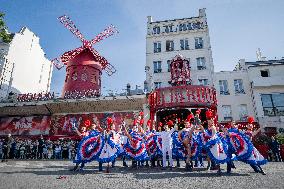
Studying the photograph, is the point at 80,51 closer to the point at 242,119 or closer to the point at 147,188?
the point at 242,119

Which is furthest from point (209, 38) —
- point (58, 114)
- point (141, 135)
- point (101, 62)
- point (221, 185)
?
point (221, 185)

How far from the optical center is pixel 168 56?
3119 cm

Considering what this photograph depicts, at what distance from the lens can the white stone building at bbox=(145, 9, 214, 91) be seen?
1165 inches

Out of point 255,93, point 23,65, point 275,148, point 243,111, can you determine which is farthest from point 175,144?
point 23,65

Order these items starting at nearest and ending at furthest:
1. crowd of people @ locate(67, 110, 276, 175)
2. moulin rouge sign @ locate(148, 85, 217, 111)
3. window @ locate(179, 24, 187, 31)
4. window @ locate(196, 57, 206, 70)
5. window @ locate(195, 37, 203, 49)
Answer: crowd of people @ locate(67, 110, 276, 175) → moulin rouge sign @ locate(148, 85, 217, 111) → window @ locate(196, 57, 206, 70) → window @ locate(195, 37, 203, 49) → window @ locate(179, 24, 187, 31)

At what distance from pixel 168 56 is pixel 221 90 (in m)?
7.78

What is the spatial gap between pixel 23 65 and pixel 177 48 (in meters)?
22.4

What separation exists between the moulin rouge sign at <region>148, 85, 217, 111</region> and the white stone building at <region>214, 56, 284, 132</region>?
698cm

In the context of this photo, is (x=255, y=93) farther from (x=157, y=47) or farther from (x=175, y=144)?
(x=175, y=144)

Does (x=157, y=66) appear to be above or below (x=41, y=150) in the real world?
above

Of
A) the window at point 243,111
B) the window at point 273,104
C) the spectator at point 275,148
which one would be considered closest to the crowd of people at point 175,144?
the spectator at point 275,148

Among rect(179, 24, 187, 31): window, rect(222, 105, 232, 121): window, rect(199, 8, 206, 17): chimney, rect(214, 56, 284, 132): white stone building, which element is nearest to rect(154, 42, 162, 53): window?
rect(179, 24, 187, 31): window

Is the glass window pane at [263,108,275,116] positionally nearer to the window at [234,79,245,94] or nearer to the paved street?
the window at [234,79,245,94]

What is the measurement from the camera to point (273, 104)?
27406 mm
